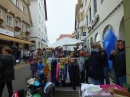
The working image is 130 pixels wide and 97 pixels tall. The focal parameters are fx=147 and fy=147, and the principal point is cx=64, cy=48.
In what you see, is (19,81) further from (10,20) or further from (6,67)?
(10,20)

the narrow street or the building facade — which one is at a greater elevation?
the building facade

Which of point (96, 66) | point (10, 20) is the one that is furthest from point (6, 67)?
point (10, 20)

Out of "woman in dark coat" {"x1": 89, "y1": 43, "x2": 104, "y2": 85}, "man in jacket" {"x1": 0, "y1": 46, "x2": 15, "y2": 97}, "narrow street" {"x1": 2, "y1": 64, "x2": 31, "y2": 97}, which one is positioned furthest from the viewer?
"narrow street" {"x1": 2, "y1": 64, "x2": 31, "y2": 97}

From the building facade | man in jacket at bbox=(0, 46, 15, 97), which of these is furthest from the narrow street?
the building facade

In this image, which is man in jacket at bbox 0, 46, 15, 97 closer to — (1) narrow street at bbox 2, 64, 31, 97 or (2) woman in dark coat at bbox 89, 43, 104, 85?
(1) narrow street at bbox 2, 64, 31, 97

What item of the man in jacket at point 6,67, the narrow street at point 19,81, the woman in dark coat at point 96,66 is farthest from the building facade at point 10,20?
the woman in dark coat at point 96,66

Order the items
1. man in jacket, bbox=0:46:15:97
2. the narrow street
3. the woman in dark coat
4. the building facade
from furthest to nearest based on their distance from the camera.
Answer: the building facade → the narrow street → the woman in dark coat → man in jacket, bbox=0:46:15:97

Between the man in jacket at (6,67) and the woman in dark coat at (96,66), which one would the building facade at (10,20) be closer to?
the man in jacket at (6,67)

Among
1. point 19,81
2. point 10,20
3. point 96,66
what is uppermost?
point 10,20

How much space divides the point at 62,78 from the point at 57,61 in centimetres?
68

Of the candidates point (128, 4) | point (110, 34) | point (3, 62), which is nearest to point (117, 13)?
point (110, 34)

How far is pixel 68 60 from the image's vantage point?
211 inches

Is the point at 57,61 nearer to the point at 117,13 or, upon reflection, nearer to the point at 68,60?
the point at 68,60

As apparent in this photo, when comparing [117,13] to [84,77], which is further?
[117,13]
